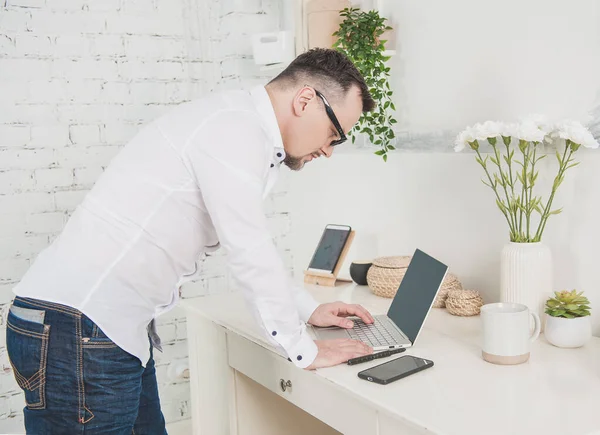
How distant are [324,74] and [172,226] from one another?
47 cm

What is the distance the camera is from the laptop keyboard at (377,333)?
1676 millimetres

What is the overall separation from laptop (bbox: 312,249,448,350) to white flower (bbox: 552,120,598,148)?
413 millimetres

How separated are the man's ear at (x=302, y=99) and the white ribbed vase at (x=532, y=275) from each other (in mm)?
639

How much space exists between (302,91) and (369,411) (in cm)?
68

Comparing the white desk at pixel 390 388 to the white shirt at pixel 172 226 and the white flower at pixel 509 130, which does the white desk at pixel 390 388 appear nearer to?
the white shirt at pixel 172 226

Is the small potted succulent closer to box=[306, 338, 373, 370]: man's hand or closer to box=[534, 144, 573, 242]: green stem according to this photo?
box=[534, 144, 573, 242]: green stem

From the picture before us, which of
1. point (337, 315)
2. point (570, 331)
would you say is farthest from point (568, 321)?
point (337, 315)

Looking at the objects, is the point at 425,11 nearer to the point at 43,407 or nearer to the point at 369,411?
the point at 369,411

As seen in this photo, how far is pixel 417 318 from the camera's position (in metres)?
1.69

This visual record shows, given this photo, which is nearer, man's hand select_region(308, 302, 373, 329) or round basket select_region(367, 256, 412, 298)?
man's hand select_region(308, 302, 373, 329)

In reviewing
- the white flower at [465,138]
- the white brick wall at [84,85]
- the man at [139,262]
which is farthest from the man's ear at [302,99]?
the white brick wall at [84,85]

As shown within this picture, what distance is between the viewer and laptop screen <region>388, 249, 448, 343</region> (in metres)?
1.68

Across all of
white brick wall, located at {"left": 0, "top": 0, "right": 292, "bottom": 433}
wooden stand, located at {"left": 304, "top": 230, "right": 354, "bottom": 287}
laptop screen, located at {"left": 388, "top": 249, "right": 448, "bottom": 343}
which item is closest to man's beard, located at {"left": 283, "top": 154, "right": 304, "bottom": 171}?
laptop screen, located at {"left": 388, "top": 249, "right": 448, "bottom": 343}

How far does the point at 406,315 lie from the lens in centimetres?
176
